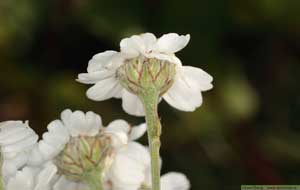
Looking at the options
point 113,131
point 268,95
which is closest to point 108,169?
Answer: point 113,131

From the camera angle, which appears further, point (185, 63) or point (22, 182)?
point (185, 63)

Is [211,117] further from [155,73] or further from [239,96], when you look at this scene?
[155,73]

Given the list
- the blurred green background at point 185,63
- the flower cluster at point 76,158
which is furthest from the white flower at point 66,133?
Answer: the blurred green background at point 185,63

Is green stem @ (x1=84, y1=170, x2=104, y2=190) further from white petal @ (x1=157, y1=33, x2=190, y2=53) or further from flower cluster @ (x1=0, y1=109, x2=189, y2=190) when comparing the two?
white petal @ (x1=157, y1=33, x2=190, y2=53)

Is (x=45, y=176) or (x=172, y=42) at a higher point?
(x=172, y=42)

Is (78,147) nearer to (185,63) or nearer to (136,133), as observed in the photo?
(136,133)

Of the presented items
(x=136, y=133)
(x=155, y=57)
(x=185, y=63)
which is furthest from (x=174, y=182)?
(x=185, y=63)

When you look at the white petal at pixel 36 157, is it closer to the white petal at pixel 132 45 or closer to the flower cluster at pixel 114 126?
the flower cluster at pixel 114 126
